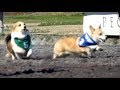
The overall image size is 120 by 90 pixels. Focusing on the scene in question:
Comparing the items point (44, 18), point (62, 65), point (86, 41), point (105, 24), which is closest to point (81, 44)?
point (86, 41)

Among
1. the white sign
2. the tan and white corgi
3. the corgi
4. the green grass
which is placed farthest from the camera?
the corgi

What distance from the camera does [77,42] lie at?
11.4ft

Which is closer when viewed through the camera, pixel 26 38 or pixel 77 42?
pixel 26 38

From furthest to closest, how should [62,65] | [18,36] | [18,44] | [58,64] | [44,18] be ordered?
1. [18,44]
2. [18,36]
3. [58,64]
4. [62,65]
5. [44,18]

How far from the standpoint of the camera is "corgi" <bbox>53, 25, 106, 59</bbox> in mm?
3268

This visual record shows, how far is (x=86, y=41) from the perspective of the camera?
343 centimetres

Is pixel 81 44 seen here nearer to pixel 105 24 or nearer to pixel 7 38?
pixel 105 24

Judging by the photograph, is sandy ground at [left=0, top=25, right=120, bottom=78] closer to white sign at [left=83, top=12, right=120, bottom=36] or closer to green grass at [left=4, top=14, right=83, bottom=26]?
white sign at [left=83, top=12, right=120, bottom=36]

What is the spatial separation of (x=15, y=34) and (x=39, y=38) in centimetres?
33

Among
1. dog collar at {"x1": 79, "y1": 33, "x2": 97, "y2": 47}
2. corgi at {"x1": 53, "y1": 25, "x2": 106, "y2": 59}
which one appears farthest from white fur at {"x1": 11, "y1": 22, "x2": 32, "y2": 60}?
dog collar at {"x1": 79, "y1": 33, "x2": 97, "y2": 47}

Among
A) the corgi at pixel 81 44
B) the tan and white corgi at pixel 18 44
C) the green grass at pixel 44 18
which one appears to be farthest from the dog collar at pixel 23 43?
the green grass at pixel 44 18

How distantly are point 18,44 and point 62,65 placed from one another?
2.22ft
